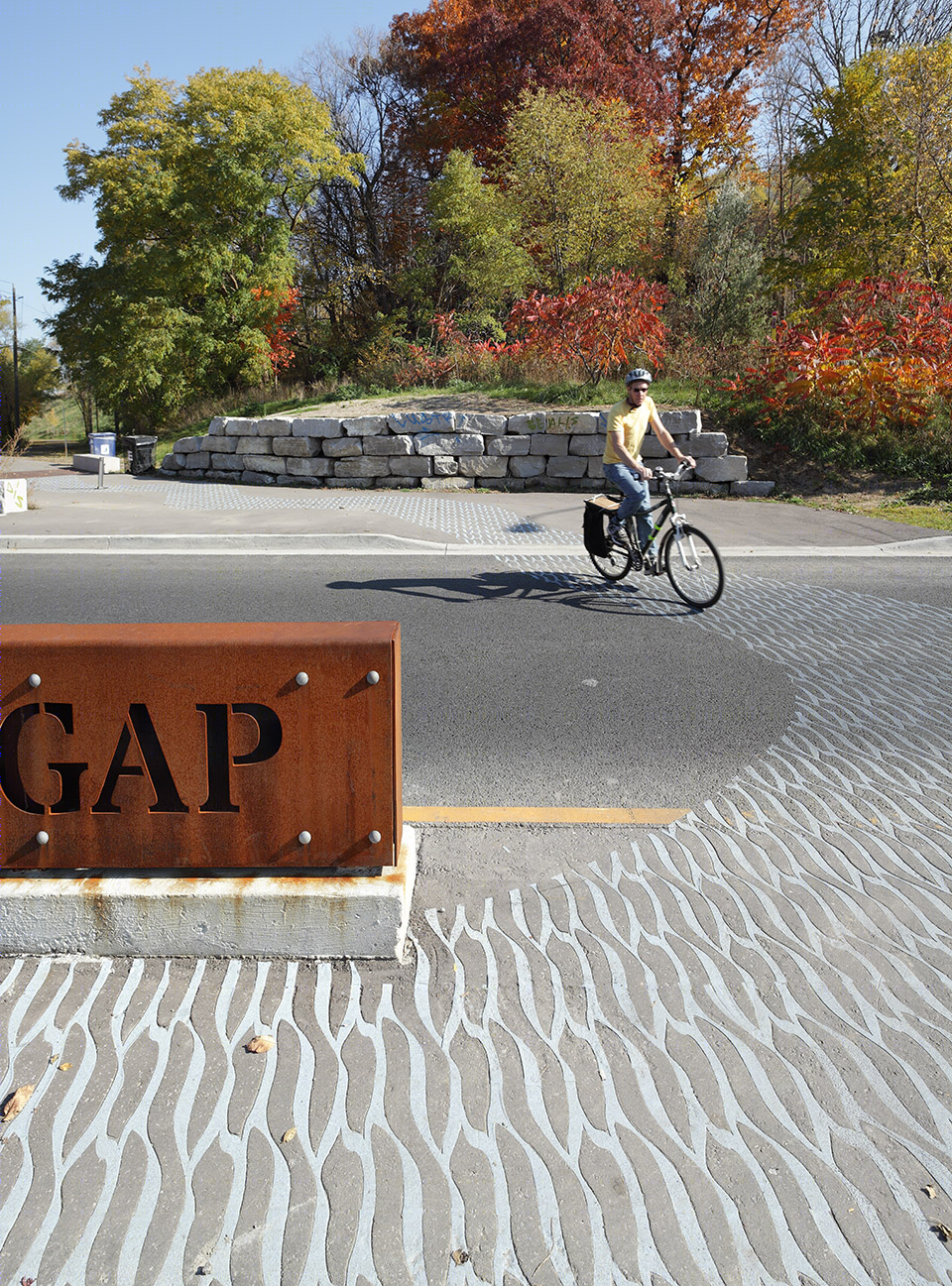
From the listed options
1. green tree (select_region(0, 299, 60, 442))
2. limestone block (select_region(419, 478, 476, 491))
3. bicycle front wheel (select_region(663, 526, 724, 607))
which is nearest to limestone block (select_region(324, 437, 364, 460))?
limestone block (select_region(419, 478, 476, 491))

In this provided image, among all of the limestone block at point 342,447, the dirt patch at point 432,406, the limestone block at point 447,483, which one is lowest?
the limestone block at point 447,483

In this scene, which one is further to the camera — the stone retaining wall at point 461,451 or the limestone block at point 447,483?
the limestone block at point 447,483

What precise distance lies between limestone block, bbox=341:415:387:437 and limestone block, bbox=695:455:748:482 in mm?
4969

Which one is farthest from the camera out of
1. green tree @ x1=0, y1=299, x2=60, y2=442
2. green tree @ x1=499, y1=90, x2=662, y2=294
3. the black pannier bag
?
green tree @ x1=0, y1=299, x2=60, y2=442

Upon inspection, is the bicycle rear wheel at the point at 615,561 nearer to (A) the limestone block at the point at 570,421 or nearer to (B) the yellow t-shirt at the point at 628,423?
(B) the yellow t-shirt at the point at 628,423

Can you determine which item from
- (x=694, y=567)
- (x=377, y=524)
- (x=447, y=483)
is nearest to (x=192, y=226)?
(x=447, y=483)

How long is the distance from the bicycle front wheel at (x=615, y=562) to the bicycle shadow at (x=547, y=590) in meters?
0.10

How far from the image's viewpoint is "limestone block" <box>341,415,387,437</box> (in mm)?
14719

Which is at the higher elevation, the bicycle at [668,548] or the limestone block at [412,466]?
the limestone block at [412,466]

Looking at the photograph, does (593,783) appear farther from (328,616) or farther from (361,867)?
(328,616)

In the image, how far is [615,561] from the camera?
364 inches

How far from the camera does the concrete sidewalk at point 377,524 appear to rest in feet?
34.4

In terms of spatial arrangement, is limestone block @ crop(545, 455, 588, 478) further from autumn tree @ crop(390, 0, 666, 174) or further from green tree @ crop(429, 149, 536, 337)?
autumn tree @ crop(390, 0, 666, 174)

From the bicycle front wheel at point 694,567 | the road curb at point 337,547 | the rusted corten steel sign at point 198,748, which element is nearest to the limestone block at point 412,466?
the road curb at point 337,547
